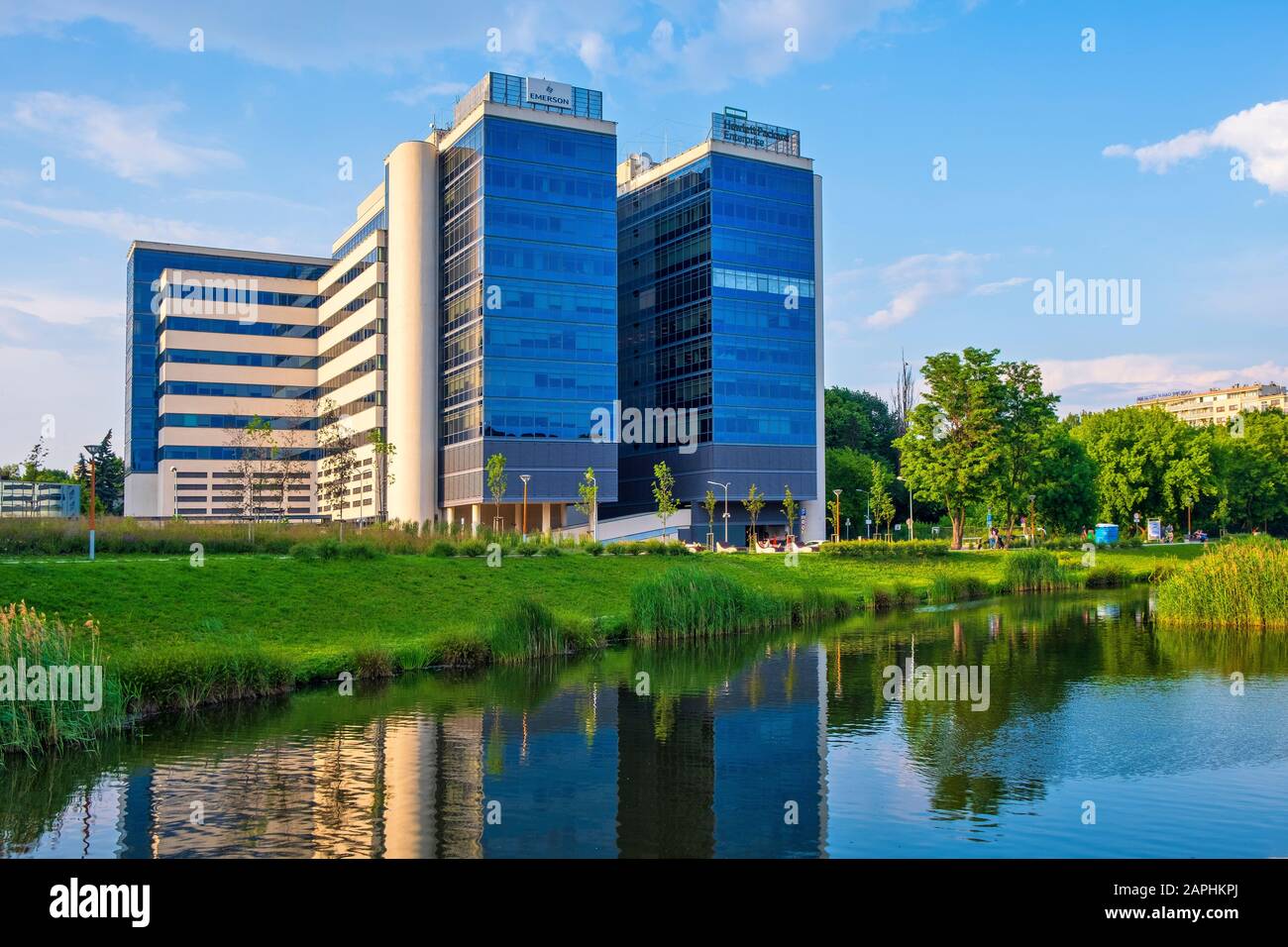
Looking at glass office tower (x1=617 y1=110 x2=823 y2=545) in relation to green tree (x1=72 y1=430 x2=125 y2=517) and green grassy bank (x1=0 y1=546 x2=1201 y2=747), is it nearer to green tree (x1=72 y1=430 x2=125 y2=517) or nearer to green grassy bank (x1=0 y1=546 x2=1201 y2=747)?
green grassy bank (x1=0 y1=546 x2=1201 y2=747)

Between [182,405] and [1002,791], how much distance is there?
Answer: 119m

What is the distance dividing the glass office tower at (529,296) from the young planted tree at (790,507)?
632 inches

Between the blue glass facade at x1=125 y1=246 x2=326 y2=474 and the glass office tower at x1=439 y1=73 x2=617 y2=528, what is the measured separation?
123 feet

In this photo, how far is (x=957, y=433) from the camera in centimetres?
8006

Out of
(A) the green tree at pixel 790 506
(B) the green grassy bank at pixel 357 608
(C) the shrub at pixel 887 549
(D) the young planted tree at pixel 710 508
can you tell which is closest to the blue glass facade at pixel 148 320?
(D) the young planted tree at pixel 710 508

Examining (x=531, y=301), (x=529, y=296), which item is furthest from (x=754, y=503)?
(x=529, y=296)

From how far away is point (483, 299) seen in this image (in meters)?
92.8

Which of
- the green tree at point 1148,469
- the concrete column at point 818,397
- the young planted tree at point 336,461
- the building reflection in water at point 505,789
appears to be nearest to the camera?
the building reflection in water at point 505,789

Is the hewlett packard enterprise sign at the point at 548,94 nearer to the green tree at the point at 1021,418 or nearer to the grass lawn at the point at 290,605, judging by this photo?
the green tree at the point at 1021,418

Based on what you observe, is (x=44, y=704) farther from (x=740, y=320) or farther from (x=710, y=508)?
(x=740, y=320)

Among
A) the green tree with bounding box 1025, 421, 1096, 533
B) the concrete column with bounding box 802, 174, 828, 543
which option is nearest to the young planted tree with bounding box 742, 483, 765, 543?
the concrete column with bounding box 802, 174, 828, 543

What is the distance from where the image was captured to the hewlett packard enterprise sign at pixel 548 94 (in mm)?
97312

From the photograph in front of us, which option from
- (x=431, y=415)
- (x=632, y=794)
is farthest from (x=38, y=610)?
(x=431, y=415)
